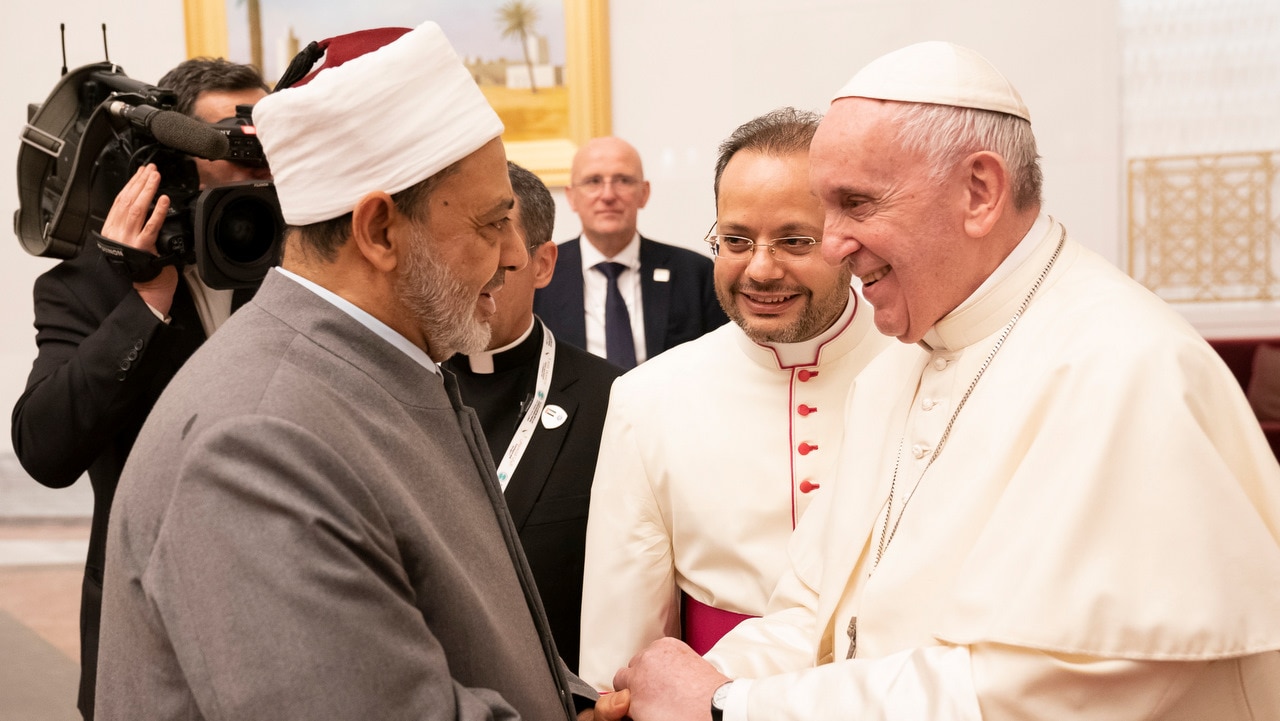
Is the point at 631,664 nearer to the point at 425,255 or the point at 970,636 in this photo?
the point at 970,636

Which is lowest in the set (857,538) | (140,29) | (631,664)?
(631,664)

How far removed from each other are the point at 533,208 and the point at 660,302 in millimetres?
2160

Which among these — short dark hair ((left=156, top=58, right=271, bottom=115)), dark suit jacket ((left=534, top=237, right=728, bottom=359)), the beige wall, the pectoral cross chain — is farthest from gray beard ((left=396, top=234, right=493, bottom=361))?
the beige wall

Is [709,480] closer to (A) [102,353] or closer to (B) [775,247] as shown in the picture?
(B) [775,247]

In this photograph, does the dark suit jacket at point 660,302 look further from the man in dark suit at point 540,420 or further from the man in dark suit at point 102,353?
the man in dark suit at point 102,353

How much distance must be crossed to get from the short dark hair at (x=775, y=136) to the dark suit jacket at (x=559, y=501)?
0.62 m

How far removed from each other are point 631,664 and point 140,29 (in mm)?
6095

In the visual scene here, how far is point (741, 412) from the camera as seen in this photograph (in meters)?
2.51

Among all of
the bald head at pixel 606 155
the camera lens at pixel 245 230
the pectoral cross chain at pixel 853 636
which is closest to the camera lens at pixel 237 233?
the camera lens at pixel 245 230

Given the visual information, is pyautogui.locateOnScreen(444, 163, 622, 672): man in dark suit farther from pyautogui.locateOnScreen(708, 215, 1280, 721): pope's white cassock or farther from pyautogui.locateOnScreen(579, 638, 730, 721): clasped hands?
pyautogui.locateOnScreen(708, 215, 1280, 721): pope's white cassock

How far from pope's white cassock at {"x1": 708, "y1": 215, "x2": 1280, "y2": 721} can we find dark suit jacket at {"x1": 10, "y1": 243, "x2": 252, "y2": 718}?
1.44 metres

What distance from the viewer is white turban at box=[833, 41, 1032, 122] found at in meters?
1.84

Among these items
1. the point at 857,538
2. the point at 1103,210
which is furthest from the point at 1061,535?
the point at 1103,210

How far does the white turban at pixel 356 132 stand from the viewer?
152cm
